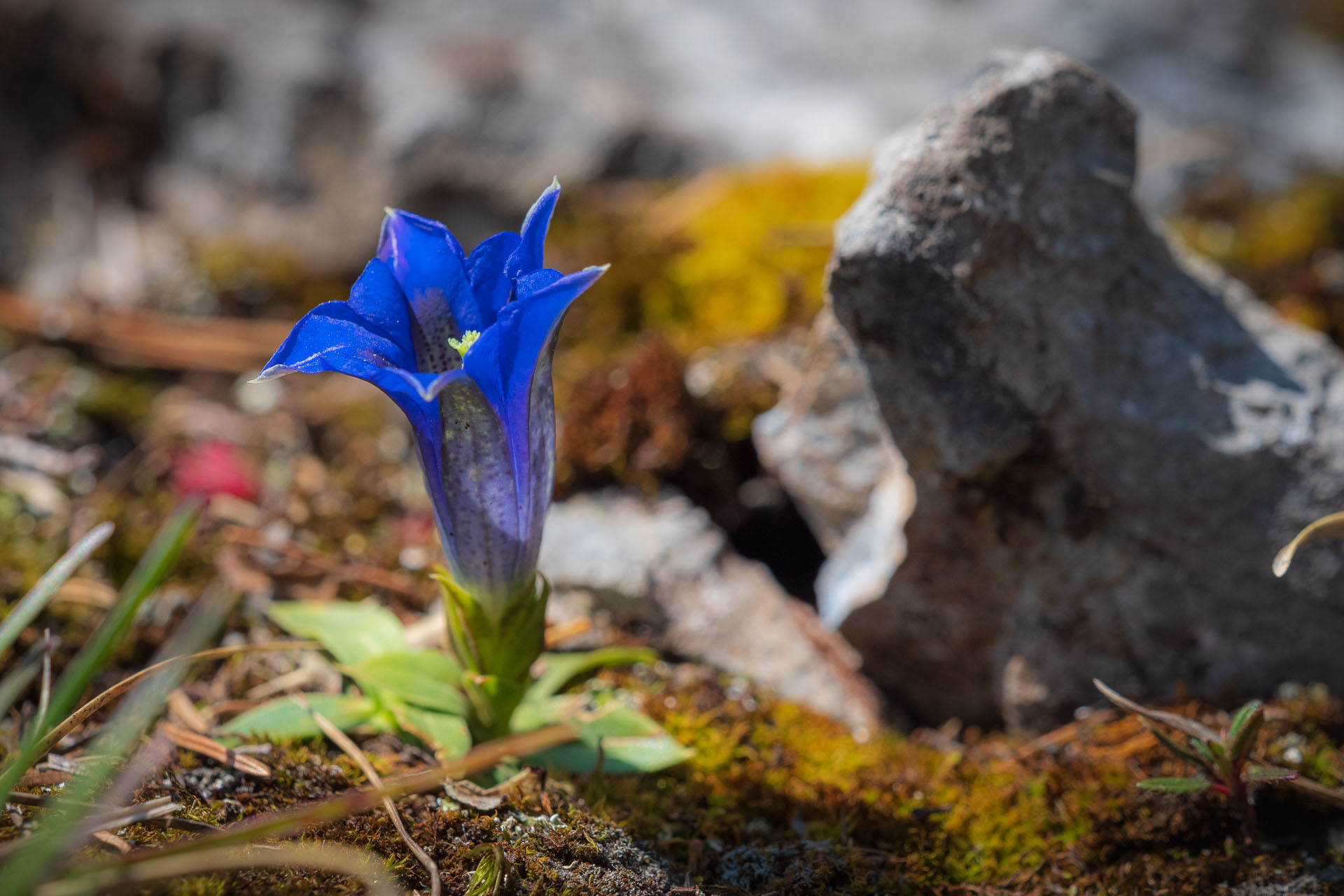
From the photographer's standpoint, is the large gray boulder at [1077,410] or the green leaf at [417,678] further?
the large gray boulder at [1077,410]

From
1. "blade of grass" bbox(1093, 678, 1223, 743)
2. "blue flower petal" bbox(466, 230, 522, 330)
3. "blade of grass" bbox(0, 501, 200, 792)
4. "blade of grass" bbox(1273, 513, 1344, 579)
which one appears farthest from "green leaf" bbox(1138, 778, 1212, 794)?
"blade of grass" bbox(0, 501, 200, 792)

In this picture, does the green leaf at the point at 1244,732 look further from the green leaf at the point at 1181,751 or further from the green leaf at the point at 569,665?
the green leaf at the point at 569,665

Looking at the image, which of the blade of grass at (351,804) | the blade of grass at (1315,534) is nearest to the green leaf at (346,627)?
the blade of grass at (351,804)

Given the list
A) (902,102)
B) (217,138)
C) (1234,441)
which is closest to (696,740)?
(1234,441)

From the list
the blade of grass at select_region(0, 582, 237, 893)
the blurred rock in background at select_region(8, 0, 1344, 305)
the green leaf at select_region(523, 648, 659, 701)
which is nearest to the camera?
the blade of grass at select_region(0, 582, 237, 893)

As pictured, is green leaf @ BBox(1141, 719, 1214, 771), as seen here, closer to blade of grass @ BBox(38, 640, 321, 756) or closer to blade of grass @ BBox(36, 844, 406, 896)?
blade of grass @ BBox(36, 844, 406, 896)

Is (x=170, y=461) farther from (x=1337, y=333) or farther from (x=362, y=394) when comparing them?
(x=1337, y=333)
